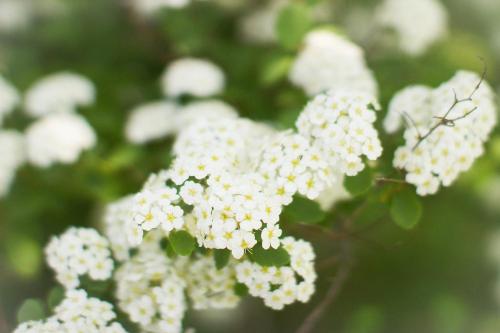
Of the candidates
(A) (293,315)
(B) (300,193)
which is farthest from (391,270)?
(B) (300,193)

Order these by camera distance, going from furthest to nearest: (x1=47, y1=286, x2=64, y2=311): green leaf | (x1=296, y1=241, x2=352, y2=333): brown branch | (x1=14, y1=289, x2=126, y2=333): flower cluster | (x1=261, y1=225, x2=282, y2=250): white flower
Result: (x1=296, y1=241, x2=352, y2=333): brown branch → (x1=47, y1=286, x2=64, y2=311): green leaf → (x1=14, y1=289, x2=126, y2=333): flower cluster → (x1=261, y1=225, x2=282, y2=250): white flower

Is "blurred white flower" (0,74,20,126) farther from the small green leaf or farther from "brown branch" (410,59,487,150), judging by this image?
"brown branch" (410,59,487,150)

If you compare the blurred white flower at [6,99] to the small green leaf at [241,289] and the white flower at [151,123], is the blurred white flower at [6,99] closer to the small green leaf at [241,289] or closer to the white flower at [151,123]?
the white flower at [151,123]

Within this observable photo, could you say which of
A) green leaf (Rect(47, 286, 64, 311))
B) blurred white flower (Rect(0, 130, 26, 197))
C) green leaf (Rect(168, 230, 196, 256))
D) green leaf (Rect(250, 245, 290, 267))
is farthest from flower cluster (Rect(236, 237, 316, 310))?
blurred white flower (Rect(0, 130, 26, 197))

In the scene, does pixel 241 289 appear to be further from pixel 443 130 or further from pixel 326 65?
pixel 326 65

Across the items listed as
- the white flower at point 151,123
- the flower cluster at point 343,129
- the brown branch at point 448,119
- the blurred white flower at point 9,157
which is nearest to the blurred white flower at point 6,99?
the blurred white flower at point 9,157

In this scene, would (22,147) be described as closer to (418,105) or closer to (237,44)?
(237,44)
